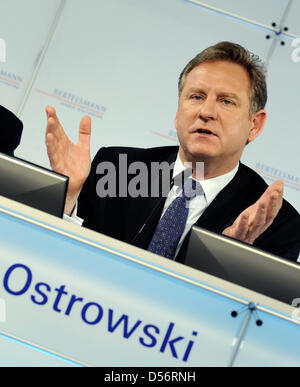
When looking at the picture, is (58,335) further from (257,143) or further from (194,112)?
(257,143)

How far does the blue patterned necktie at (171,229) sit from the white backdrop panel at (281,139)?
5.21ft

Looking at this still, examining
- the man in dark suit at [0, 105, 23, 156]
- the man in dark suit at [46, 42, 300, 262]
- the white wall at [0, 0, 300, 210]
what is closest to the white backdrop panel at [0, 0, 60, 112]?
the white wall at [0, 0, 300, 210]

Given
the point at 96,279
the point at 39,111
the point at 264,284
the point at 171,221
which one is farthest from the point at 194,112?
the point at 39,111

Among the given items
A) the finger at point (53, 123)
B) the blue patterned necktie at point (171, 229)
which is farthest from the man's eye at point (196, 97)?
the finger at point (53, 123)

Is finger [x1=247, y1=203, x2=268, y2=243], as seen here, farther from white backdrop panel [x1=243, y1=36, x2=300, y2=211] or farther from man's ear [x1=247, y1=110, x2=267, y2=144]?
white backdrop panel [x1=243, y1=36, x2=300, y2=211]

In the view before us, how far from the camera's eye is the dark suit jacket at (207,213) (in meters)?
2.52

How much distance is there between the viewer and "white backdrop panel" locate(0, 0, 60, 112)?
13.0 ft

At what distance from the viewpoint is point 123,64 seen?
4.03m

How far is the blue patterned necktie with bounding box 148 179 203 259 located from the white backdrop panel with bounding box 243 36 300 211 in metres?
1.59

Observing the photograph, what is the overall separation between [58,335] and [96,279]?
0.18 meters

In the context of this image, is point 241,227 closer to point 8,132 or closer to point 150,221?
point 150,221

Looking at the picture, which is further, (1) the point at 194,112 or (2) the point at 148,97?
(2) the point at 148,97

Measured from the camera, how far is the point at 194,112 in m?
2.69

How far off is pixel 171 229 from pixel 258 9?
7.81 feet
